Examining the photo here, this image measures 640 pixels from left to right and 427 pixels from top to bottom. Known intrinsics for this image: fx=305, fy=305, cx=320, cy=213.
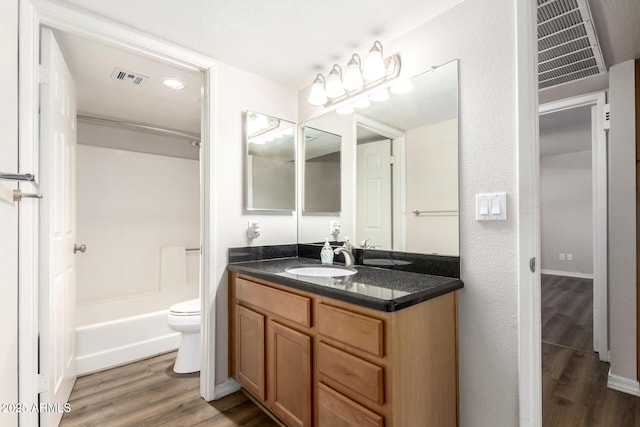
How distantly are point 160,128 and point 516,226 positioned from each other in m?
3.29

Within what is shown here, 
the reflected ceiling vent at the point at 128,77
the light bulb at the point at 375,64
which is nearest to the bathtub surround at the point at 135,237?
the reflected ceiling vent at the point at 128,77

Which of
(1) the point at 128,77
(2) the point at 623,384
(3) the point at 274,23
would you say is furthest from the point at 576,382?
(1) the point at 128,77

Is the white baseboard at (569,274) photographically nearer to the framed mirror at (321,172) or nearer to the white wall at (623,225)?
the white wall at (623,225)

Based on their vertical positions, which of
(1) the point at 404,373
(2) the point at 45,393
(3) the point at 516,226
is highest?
(3) the point at 516,226

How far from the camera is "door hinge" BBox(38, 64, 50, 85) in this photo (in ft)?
4.78

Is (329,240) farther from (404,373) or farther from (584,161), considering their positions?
(584,161)

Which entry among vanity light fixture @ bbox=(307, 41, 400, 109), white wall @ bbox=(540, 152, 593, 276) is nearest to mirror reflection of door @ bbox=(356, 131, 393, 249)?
vanity light fixture @ bbox=(307, 41, 400, 109)

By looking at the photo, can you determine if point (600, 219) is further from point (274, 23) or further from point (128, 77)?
point (128, 77)

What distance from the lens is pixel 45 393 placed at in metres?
1.44

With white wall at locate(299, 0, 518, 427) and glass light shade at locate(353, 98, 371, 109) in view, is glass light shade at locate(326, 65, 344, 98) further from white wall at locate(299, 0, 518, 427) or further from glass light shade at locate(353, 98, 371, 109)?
white wall at locate(299, 0, 518, 427)

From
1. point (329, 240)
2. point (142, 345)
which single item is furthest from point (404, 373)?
point (142, 345)

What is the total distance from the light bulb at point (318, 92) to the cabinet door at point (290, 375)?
1.47 m

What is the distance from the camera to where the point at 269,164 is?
7.45ft

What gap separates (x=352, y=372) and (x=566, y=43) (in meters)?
2.18
